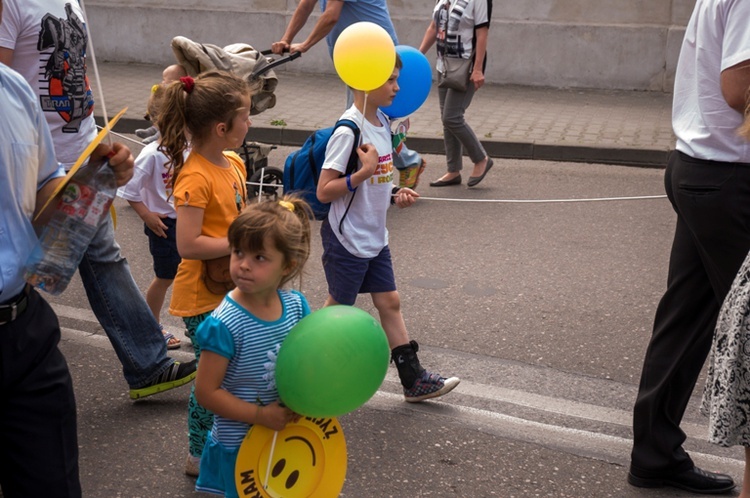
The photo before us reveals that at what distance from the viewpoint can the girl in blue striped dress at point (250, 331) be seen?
9.39 feet

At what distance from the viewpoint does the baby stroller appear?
680 centimetres

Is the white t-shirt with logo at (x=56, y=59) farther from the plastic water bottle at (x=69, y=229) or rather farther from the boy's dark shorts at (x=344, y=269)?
the plastic water bottle at (x=69, y=229)

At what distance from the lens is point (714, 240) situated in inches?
136

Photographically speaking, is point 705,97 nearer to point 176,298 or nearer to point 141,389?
point 176,298

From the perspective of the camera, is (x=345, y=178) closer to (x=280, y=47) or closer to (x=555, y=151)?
(x=280, y=47)

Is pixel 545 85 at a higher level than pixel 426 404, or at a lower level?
lower

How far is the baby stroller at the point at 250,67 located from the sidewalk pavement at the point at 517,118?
241 cm

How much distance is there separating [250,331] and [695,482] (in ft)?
6.07

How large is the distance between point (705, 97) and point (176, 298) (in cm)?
198

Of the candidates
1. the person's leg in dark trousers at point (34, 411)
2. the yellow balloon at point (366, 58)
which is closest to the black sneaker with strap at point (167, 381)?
the yellow balloon at point (366, 58)

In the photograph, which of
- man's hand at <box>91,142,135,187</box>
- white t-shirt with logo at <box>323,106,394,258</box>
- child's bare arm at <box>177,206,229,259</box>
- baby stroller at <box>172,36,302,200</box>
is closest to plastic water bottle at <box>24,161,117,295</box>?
man's hand at <box>91,142,135,187</box>

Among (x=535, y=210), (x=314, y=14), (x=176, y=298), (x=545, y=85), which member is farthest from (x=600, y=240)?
(x=314, y=14)

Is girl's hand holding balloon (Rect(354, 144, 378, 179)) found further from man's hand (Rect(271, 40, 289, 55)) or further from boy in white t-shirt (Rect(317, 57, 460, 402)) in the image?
man's hand (Rect(271, 40, 289, 55))

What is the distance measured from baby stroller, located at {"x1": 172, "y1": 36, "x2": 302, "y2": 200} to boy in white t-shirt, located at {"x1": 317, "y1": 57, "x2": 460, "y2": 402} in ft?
6.66
